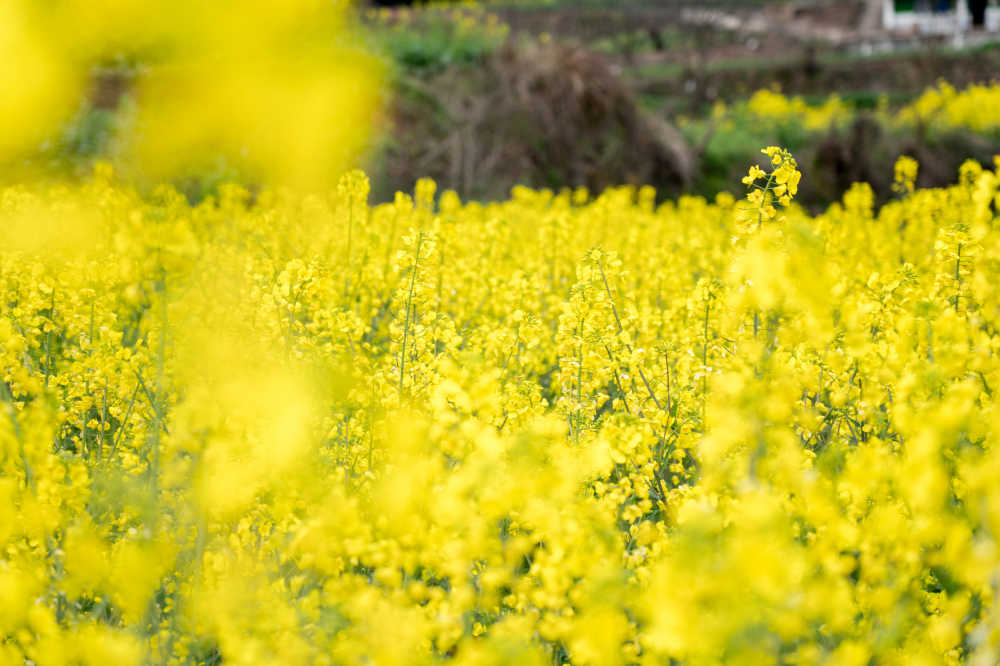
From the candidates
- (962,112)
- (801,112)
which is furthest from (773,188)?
(801,112)

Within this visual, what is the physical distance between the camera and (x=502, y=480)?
2.13 meters

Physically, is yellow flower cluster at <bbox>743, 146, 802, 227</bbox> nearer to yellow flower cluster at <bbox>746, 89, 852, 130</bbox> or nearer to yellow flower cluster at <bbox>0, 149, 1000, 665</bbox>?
yellow flower cluster at <bbox>0, 149, 1000, 665</bbox>

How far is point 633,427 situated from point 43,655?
1699 millimetres

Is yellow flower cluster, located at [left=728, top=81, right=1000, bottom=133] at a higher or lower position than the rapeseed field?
lower

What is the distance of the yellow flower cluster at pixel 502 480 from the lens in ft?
6.20

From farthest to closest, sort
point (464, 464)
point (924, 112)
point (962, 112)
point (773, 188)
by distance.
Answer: point (924, 112), point (962, 112), point (773, 188), point (464, 464)

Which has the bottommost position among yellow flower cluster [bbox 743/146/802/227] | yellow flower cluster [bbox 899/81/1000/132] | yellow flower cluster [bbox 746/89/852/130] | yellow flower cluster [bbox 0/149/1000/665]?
yellow flower cluster [bbox 746/89/852/130]

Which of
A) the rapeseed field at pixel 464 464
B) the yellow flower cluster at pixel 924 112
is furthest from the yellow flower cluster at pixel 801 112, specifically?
the rapeseed field at pixel 464 464

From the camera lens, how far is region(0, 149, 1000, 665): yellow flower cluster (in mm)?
1890

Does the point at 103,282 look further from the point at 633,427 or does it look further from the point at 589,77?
the point at 589,77

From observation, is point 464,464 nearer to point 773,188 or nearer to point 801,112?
point 773,188

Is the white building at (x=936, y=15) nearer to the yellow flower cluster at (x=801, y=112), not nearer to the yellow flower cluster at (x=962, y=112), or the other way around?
the yellow flower cluster at (x=801, y=112)

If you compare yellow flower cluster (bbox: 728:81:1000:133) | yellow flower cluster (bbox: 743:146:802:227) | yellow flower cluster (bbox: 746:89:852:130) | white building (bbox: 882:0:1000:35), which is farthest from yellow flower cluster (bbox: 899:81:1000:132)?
white building (bbox: 882:0:1000:35)

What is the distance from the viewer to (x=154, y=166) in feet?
14.3
